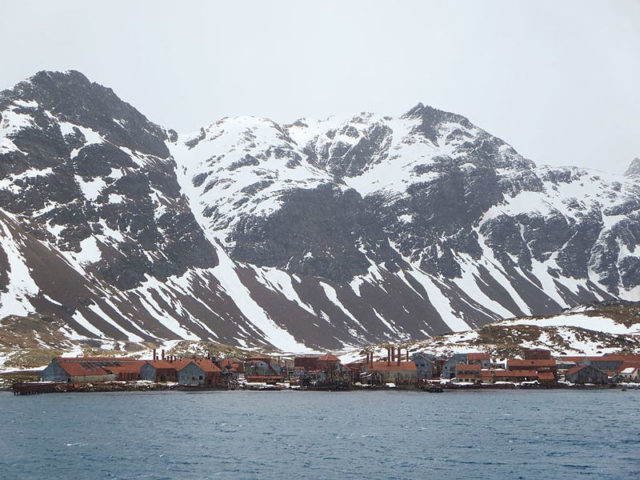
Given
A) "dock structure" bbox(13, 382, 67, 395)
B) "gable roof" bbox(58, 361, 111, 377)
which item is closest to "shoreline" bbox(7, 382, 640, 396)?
"dock structure" bbox(13, 382, 67, 395)

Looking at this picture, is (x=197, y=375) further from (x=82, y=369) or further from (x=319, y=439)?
(x=319, y=439)

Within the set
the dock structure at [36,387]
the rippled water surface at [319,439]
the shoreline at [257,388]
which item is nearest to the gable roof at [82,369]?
the shoreline at [257,388]

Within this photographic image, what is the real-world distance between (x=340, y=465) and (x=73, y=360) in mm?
132771

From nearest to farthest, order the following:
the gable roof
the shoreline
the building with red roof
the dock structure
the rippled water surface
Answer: the rippled water surface
the dock structure
the shoreline
the gable roof
the building with red roof

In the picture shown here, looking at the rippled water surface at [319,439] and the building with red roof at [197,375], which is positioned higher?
the building with red roof at [197,375]

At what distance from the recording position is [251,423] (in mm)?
111250

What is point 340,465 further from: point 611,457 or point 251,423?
point 251,423

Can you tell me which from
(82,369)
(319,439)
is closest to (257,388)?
(82,369)

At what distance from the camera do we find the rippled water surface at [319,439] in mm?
75188

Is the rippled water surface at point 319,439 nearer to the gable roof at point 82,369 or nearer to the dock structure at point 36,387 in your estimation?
the dock structure at point 36,387

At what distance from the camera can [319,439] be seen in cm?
9525

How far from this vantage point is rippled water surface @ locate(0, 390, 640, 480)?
7519 centimetres

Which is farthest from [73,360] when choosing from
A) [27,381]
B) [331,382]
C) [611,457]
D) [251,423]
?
[611,457]

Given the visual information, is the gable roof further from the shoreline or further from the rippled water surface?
the rippled water surface
